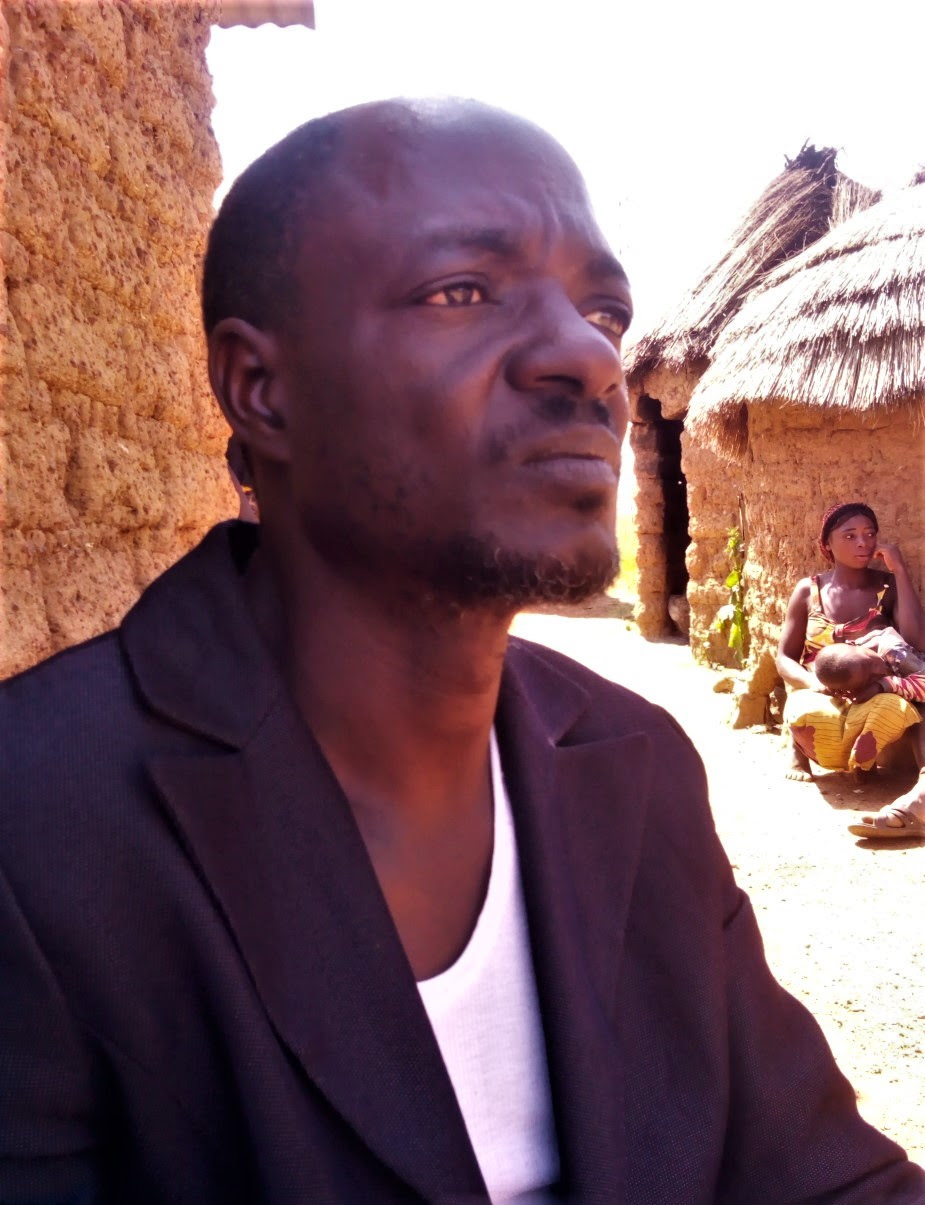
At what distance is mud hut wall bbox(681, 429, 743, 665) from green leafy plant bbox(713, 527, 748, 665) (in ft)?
1.03

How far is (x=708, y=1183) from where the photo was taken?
1.22 metres

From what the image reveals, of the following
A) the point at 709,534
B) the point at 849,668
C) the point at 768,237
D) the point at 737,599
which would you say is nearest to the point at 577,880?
the point at 849,668

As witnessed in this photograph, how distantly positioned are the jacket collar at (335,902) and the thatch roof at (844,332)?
5.69 metres

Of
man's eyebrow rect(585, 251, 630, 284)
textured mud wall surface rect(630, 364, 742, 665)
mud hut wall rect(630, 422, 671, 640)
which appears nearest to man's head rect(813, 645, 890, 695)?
textured mud wall surface rect(630, 364, 742, 665)

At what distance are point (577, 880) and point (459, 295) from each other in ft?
2.28

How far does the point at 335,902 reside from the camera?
1052 mm

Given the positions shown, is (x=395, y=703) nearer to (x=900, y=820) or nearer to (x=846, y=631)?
(x=900, y=820)

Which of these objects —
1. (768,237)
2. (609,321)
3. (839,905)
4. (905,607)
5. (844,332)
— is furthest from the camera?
(768,237)

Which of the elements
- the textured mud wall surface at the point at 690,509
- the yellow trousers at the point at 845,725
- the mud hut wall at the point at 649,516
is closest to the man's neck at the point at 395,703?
the yellow trousers at the point at 845,725

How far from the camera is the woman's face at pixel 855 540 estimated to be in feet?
19.6

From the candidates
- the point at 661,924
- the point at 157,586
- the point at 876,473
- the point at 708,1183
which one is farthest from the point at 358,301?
the point at 876,473

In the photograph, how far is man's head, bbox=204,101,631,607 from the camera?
113cm

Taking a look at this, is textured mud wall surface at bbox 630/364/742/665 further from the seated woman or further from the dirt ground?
the seated woman

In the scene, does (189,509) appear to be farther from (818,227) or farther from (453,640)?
(818,227)
